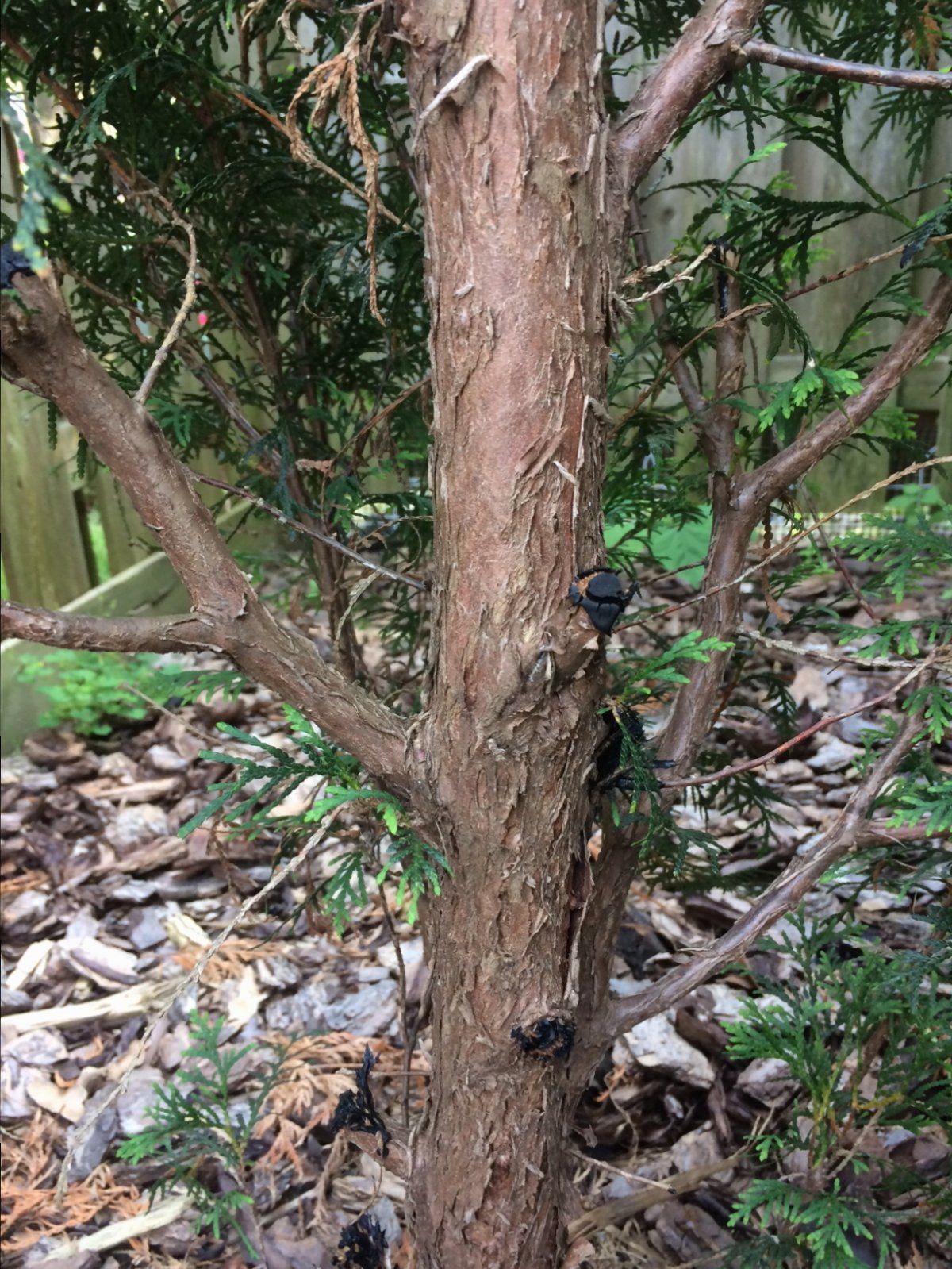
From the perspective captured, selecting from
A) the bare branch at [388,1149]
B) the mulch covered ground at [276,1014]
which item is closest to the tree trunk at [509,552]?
the bare branch at [388,1149]

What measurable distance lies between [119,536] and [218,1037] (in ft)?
7.63

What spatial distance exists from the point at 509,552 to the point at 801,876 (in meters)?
0.67

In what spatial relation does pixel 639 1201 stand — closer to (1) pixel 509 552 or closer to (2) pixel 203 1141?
(2) pixel 203 1141

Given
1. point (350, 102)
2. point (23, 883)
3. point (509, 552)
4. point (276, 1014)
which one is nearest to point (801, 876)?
point (509, 552)

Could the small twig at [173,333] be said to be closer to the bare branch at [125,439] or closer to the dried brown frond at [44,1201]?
the bare branch at [125,439]

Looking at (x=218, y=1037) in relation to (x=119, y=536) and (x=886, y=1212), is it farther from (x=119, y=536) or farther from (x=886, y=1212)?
(x=119, y=536)

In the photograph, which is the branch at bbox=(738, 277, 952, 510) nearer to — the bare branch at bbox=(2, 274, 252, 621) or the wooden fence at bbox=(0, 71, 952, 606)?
the bare branch at bbox=(2, 274, 252, 621)

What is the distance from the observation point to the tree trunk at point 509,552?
40.5 inches

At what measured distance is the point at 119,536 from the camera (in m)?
4.05

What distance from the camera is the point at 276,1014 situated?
7.97 ft

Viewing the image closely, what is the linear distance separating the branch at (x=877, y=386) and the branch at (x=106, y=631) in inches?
32.0

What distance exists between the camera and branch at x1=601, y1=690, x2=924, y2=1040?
141cm

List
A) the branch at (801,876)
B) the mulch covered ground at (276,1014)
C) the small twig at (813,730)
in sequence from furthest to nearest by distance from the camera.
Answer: the mulch covered ground at (276,1014) → the branch at (801,876) → the small twig at (813,730)


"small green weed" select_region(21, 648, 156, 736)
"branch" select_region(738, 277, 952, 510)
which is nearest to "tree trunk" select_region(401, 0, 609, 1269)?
"branch" select_region(738, 277, 952, 510)
